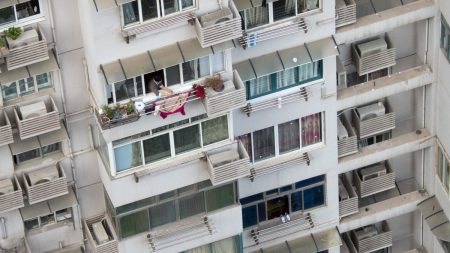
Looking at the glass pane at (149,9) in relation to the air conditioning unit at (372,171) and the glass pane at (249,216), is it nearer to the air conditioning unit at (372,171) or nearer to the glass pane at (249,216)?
the glass pane at (249,216)

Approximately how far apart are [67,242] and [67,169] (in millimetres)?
3569

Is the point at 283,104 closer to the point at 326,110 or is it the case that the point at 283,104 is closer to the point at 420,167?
the point at 326,110

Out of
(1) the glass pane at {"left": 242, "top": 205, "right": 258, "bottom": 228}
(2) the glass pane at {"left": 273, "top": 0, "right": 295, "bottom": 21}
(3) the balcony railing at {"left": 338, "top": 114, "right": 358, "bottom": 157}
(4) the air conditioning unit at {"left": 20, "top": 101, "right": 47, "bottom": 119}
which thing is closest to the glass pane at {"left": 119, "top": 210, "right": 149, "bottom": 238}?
(1) the glass pane at {"left": 242, "top": 205, "right": 258, "bottom": 228}

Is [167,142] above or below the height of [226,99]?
below

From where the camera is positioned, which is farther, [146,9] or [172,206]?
[172,206]

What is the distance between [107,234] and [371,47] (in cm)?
1367

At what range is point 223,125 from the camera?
202ft

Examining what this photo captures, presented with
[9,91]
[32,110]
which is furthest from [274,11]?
[9,91]

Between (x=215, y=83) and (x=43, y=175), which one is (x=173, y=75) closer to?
(x=215, y=83)

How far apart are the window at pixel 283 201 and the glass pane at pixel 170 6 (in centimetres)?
1112

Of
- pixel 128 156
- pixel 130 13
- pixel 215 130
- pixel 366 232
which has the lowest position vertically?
pixel 366 232

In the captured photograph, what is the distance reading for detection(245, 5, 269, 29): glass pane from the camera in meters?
61.2

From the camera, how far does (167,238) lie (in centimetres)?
6312

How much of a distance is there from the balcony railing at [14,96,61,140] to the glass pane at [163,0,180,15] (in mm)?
5939
